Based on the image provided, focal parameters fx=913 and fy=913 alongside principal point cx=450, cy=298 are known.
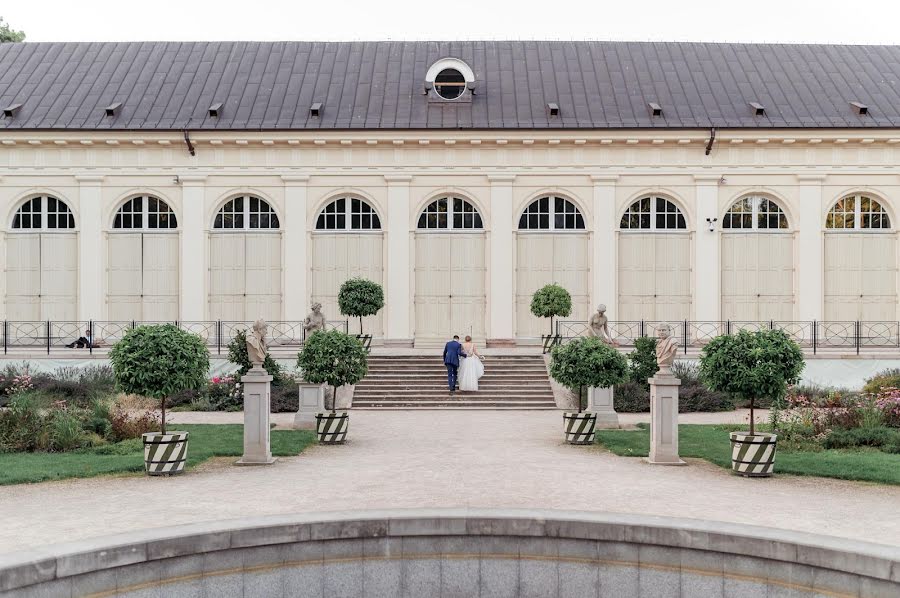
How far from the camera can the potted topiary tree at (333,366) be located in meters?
16.4

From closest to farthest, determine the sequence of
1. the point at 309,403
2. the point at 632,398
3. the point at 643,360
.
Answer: the point at 309,403 < the point at 643,360 < the point at 632,398

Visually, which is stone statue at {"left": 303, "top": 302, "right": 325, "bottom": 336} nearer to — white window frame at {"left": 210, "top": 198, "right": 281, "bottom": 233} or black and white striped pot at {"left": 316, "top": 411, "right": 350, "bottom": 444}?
black and white striped pot at {"left": 316, "top": 411, "right": 350, "bottom": 444}

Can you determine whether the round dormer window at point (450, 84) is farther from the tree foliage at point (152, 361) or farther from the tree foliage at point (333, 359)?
the tree foliage at point (152, 361)

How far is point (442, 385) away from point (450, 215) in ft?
27.0

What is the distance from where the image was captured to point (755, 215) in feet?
98.0

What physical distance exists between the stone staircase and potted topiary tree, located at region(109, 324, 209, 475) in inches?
338

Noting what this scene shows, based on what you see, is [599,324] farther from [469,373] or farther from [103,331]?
[103,331]

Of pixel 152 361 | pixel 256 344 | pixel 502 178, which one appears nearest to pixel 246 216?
pixel 502 178

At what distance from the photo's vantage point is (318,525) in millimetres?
8844

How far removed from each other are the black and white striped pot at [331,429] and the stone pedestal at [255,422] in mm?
2282

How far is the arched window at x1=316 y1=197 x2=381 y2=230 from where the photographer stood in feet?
98.3

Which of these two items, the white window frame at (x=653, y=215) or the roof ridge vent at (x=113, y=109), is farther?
the white window frame at (x=653, y=215)

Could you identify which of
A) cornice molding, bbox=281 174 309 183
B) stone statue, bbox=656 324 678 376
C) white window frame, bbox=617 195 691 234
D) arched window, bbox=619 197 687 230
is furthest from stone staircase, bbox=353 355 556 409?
stone statue, bbox=656 324 678 376

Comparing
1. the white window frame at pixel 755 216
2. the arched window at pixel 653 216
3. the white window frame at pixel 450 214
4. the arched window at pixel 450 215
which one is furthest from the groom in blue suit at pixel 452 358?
the white window frame at pixel 755 216
